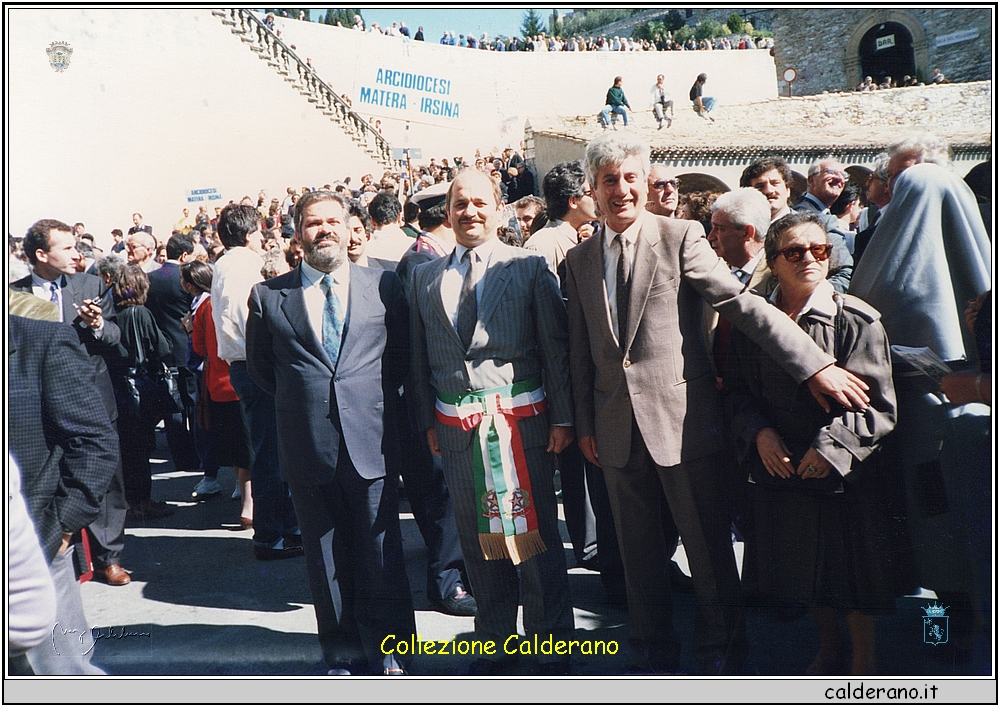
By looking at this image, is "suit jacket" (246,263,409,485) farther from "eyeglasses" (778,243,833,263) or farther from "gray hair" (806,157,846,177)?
"gray hair" (806,157,846,177)

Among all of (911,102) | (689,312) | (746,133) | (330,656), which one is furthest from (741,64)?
(330,656)

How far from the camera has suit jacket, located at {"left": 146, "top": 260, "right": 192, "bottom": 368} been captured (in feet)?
12.8

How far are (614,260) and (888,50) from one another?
150 cm

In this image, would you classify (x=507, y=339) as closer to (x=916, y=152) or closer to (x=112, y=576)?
(x=916, y=152)

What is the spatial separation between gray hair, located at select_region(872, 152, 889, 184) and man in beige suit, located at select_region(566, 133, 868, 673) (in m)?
1.01

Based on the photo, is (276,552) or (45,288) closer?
(45,288)

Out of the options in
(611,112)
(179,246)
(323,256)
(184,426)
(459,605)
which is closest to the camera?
(323,256)

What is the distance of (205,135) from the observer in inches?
139

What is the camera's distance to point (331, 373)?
287 cm

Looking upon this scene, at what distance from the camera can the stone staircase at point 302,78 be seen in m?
3.28

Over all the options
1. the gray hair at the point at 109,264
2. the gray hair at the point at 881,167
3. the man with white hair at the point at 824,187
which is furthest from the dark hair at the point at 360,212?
the gray hair at the point at 881,167

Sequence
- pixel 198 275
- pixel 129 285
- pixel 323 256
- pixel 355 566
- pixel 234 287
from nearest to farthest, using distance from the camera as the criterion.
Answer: pixel 323 256
pixel 355 566
pixel 234 287
pixel 129 285
pixel 198 275

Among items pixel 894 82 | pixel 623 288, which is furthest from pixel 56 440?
pixel 894 82

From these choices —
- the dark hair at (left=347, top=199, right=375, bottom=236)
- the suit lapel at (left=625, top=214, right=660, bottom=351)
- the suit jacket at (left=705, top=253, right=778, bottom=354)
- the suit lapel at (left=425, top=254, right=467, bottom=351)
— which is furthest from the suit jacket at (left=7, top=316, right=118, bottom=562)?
the suit jacket at (left=705, top=253, right=778, bottom=354)
